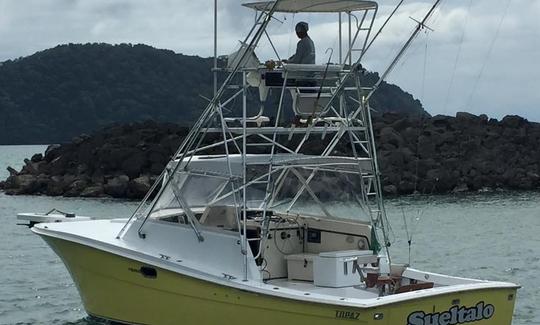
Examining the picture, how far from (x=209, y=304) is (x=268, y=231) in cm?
127

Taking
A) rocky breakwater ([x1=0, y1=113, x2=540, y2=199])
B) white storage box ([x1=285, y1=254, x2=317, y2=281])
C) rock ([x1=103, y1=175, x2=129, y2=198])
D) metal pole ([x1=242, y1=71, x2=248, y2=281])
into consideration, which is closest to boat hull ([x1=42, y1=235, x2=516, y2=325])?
metal pole ([x1=242, y1=71, x2=248, y2=281])

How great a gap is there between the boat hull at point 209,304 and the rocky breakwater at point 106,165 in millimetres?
27660

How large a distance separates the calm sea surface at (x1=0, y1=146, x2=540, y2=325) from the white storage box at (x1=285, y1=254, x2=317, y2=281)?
3.83m

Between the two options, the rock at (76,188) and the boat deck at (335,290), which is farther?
the rock at (76,188)

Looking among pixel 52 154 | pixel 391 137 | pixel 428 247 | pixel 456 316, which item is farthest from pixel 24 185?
pixel 456 316

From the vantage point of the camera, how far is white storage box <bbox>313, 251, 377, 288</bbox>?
12.0 metres

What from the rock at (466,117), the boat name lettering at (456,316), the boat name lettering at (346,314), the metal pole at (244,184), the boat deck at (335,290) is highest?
the rock at (466,117)

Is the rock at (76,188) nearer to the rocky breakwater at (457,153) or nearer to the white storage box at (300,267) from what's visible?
the rocky breakwater at (457,153)

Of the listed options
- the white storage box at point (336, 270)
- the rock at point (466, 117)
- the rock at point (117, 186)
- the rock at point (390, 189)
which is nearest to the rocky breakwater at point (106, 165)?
the rock at point (117, 186)

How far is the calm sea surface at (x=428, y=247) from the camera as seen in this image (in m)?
17.3

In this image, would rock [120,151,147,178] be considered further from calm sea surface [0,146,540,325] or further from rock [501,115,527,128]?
rock [501,115,527,128]

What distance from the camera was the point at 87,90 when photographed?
122 meters

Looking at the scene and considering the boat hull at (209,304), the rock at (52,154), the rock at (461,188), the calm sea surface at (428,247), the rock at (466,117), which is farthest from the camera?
the rock at (52,154)

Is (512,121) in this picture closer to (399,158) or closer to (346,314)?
(399,158)
